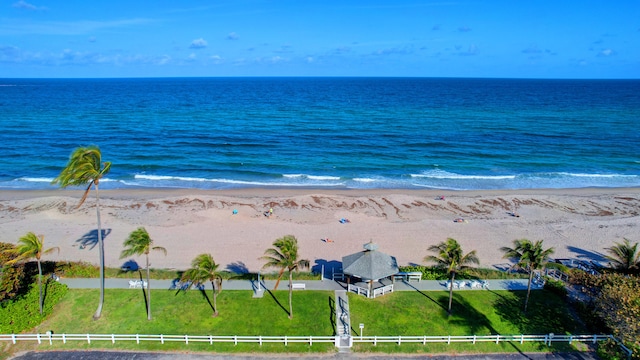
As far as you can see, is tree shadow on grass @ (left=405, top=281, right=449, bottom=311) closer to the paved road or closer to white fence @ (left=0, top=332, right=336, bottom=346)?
the paved road

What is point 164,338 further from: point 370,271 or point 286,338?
point 370,271

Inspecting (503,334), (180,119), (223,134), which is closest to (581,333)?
(503,334)

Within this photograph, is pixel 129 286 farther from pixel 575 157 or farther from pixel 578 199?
pixel 575 157

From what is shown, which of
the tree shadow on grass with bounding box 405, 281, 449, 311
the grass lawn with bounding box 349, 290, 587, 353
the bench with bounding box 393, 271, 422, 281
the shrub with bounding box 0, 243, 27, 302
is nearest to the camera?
the grass lawn with bounding box 349, 290, 587, 353

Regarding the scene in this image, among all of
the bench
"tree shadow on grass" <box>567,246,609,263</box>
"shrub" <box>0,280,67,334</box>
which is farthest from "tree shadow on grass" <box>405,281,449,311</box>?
"shrub" <box>0,280,67,334</box>

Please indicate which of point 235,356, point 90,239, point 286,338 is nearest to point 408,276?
point 286,338

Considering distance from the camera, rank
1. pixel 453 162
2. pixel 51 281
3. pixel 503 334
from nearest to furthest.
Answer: pixel 503 334 → pixel 51 281 → pixel 453 162
